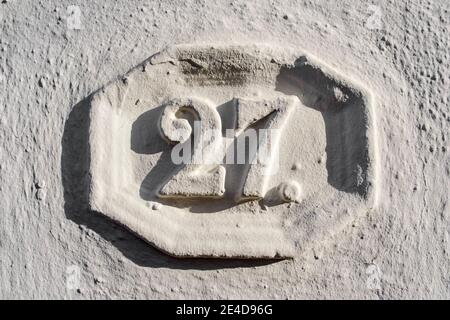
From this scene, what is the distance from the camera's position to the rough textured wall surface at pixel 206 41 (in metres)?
1.22

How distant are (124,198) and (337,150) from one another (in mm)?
401

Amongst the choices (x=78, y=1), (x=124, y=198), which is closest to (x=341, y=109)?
(x=124, y=198)

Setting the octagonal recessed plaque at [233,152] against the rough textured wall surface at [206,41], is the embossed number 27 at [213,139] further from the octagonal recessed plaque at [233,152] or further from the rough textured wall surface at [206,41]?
the rough textured wall surface at [206,41]

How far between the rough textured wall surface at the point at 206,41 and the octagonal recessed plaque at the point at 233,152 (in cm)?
3

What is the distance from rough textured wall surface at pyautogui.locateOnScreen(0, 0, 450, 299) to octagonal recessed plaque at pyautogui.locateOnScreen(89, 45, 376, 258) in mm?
34

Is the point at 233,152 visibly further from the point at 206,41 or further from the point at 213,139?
the point at 206,41

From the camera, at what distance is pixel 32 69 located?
4.16 feet

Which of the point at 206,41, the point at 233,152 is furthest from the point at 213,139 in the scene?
the point at 206,41

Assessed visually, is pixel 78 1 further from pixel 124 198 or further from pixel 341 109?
pixel 341 109

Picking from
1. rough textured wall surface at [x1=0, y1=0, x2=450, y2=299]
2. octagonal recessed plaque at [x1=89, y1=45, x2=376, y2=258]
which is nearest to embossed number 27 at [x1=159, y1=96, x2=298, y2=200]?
octagonal recessed plaque at [x1=89, y1=45, x2=376, y2=258]

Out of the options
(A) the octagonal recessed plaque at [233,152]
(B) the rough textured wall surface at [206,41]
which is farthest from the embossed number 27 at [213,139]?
(B) the rough textured wall surface at [206,41]

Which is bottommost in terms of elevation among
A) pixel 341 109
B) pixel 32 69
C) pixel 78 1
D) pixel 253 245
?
pixel 253 245

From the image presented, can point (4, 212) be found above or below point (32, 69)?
below

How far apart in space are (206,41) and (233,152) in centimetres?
21
